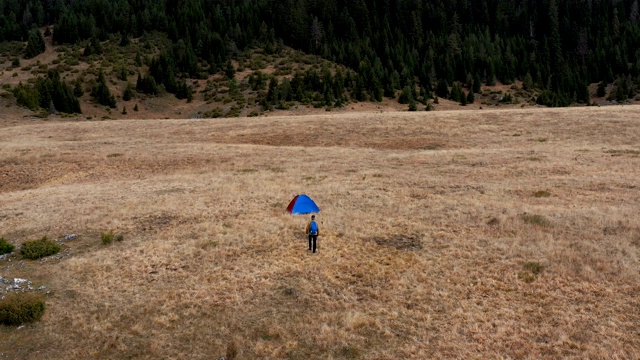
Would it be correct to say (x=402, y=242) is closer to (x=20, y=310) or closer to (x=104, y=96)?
(x=20, y=310)

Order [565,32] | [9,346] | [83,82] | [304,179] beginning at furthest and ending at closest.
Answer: [565,32] → [83,82] → [304,179] → [9,346]

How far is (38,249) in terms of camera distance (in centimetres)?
1688

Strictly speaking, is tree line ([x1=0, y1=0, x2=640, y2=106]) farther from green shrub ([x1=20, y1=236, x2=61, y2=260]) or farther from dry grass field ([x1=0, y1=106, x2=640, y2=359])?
green shrub ([x1=20, y1=236, x2=61, y2=260])

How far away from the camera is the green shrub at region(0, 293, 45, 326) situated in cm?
1179

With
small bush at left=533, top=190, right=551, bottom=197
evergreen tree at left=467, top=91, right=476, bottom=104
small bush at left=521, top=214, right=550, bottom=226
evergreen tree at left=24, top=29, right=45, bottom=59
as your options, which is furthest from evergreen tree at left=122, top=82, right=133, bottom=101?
small bush at left=521, top=214, right=550, bottom=226

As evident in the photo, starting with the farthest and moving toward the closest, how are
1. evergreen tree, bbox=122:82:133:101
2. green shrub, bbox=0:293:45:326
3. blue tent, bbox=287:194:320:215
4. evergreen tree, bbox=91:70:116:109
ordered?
evergreen tree, bbox=122:82:133:101, evergreen tree, bbox=91:70:116:109, blue tent, bbox=287:194:320:215, green shrub, bbox=0:293:45:326

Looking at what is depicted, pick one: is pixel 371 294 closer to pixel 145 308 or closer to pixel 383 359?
pixel 383 359

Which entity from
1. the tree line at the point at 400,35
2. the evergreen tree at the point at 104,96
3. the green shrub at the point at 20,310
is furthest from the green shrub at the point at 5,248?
the evergreen tree at the point at 104,96

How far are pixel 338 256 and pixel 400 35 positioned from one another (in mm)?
128635

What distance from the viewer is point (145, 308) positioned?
1266cm

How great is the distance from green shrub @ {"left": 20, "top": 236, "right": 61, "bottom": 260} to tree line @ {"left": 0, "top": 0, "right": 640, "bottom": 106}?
74106 millimetres

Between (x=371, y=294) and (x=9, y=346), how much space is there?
9.77 m

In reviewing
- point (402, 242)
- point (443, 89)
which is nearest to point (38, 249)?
point (402, 242)

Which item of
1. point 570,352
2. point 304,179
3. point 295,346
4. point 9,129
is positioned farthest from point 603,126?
point 9,129
